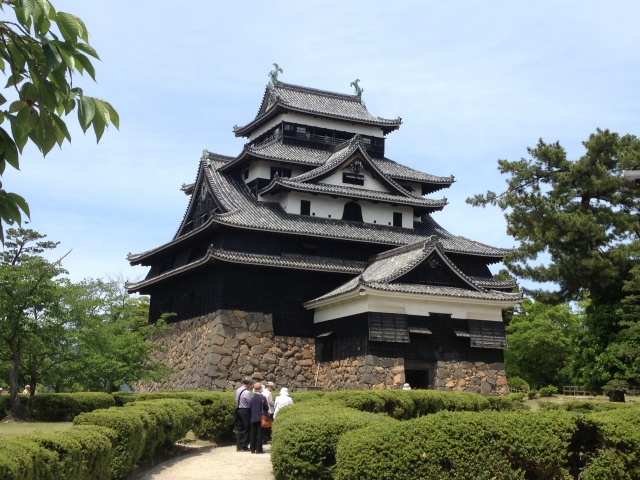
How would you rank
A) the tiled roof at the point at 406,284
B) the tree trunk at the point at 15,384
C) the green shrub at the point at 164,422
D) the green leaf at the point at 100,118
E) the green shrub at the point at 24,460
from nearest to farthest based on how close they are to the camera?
1. the green leaf at the point at 100,118
2. the green shrub at the point at 24,460
3. the green shrub at the point at 164,422
4. the tree trunk at the point at 15,384
5. the tiled roof at the point at 406,284

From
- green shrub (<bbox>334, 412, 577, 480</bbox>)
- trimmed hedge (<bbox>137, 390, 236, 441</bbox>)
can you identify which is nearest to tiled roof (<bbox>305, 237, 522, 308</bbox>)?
trimmed hedge (<bbox>137, 390, 236, 441</bbox>)

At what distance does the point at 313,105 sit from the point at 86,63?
40.7m

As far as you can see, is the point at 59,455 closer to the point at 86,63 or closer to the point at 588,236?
the point at 86,63

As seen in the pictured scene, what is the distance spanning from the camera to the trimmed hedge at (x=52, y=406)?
21219 mm

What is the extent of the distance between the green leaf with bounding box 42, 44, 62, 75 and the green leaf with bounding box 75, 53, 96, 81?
17cm

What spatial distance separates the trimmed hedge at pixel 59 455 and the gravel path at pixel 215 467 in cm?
298

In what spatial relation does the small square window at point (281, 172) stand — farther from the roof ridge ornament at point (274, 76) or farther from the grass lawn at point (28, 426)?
the grass lawn at point (28, 426)

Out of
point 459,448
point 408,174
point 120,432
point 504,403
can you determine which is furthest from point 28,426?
point 408,174

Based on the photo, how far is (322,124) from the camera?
4344 cm

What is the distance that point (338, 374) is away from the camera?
30.5 metres

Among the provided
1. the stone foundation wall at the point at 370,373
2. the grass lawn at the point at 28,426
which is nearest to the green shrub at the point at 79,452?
the grass lawn at the point at 28,426

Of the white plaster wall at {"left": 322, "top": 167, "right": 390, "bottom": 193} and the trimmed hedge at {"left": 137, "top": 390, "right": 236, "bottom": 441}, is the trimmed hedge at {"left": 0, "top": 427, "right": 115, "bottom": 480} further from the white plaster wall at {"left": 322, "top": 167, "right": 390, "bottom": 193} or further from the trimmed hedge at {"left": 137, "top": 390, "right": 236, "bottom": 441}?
the white plaster wall at {"left": 322, "top": 167, "right": 390, "bottom": 193}

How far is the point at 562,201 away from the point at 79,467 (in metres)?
29.0

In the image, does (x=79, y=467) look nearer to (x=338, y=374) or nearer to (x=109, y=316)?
(x=109, y=316)
